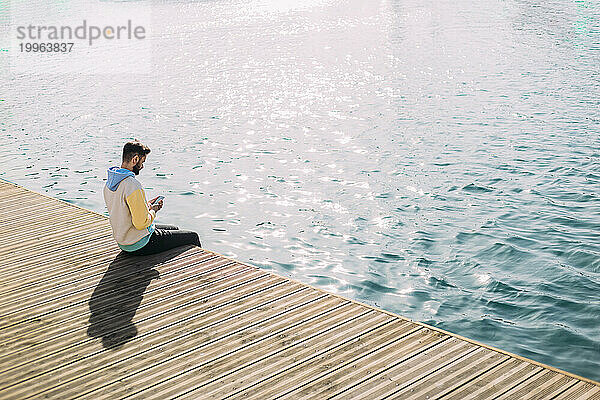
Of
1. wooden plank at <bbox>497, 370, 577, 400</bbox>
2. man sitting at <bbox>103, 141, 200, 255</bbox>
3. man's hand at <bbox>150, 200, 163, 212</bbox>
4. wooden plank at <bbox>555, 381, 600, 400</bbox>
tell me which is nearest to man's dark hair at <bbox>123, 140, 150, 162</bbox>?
man sitting at <bbox>103, 141, 200, 255</bbox>

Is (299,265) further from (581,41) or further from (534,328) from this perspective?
(581,41)

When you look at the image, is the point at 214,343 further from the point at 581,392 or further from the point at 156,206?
the point at 581,392

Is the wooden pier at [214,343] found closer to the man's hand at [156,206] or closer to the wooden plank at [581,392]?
the wooden plank at [581,392]

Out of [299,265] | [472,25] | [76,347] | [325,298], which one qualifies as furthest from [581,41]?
[76,347]

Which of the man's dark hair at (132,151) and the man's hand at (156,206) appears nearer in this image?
the man's dark hair at (132,151)

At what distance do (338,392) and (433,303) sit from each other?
9.32 feet

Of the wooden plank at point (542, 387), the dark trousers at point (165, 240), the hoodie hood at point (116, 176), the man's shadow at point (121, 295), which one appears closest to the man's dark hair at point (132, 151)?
the hoodie hood at point (116, 176)

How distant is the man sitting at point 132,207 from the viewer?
21.0 ft

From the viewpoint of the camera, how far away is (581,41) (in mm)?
24047

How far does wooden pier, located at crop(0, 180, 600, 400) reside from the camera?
464cm

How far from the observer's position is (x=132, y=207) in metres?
6.47

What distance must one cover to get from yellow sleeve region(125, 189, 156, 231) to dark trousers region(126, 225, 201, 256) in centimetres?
45

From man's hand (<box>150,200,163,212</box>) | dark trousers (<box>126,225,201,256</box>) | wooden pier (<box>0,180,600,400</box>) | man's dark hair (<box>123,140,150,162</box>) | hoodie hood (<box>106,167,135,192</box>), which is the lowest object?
wooden pier (<box>0,180,600,400</box>)

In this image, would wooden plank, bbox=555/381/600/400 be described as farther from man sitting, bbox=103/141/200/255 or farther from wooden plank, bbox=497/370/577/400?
man sitting, bbox=103/141/200/255
